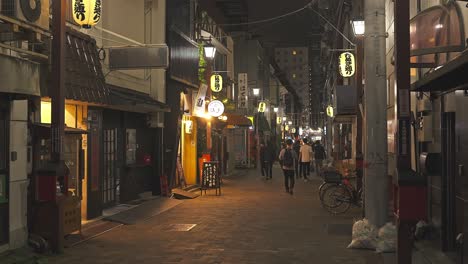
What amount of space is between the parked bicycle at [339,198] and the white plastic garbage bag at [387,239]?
17.3 ft

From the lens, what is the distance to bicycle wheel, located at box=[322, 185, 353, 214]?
52.2ft

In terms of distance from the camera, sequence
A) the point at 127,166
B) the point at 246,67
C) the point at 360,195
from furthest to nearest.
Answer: the point at 246,67 < the point at 127,166 < the point at 360,195

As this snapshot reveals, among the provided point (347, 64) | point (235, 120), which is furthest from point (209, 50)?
point (235, 120)

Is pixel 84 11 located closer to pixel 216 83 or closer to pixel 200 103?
pixel 200 103

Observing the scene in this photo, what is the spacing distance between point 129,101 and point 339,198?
6.82 m

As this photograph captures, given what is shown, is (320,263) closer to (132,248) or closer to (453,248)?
(453,248)

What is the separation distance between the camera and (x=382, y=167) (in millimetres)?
10977

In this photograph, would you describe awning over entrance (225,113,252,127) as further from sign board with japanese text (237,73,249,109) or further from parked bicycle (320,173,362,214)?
parked bicycle (320,173,362,214)

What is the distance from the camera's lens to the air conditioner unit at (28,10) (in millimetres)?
8727

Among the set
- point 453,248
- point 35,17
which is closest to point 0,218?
point 35,17

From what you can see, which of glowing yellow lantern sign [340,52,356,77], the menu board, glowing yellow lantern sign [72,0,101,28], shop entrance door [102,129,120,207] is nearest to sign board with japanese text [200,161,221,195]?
the menu board

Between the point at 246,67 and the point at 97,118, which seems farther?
the point at 246,67

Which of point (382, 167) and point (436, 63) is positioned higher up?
point (436, 63)

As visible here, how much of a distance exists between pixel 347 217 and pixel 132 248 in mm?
6961
